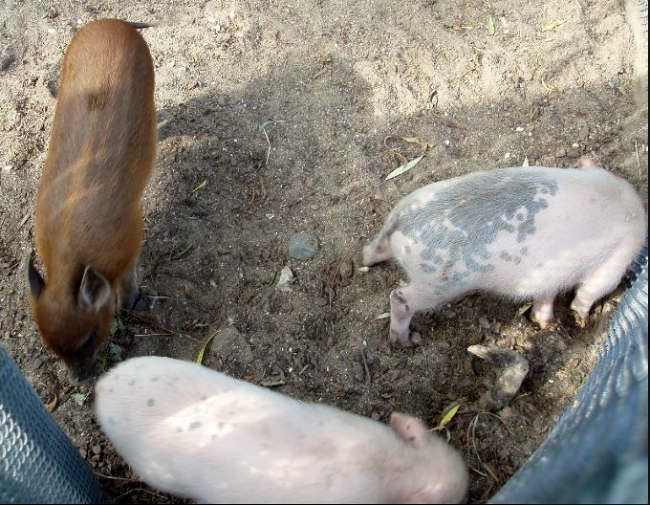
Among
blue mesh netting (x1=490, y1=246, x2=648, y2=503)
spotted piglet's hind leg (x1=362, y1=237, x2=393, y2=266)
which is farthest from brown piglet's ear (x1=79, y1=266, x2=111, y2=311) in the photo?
blue mesh netting (x1=490, y1=246, x2=648, y2=503)

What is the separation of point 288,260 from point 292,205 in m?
0.40

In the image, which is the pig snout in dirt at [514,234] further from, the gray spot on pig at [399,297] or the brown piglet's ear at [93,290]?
the brown piglet's ear at [93,290]

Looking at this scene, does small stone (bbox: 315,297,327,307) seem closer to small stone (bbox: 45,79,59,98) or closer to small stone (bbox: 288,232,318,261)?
small stone (bbox: 288,232,318,261)

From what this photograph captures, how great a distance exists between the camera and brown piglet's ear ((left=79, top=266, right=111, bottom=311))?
2.89 metres

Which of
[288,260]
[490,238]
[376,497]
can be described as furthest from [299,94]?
[376,497]

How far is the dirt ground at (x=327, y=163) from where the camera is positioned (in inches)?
128

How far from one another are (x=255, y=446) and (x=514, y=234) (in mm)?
1583

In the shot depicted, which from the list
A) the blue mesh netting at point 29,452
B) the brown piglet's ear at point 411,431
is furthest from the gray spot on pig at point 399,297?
the blue mesh netting at point 29,452

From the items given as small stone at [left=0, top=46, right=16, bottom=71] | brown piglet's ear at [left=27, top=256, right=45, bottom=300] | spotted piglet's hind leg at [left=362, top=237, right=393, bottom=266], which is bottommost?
spotted piglet's hind leg at [left=362, top=237, right=393, bottom=266]

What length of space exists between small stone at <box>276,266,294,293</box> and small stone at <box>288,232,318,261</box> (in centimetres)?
11

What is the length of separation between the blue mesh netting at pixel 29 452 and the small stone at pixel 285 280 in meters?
1.46

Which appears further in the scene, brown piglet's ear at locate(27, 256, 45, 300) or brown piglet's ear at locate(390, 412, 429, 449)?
brown piglet's ear at locate(27, 256, 45, 300)

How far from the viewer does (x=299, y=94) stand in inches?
165

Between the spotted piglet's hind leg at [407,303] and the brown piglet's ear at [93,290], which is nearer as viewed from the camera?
the brown piglet's ear at [93,290]
